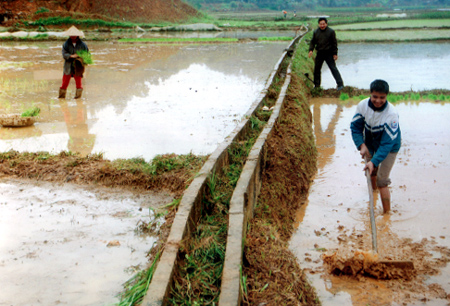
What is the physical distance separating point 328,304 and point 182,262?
40.8 inches

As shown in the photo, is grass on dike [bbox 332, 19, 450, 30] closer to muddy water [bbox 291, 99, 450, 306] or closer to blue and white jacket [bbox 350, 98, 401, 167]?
muddy water [bbox 291, 99, 450, 306]

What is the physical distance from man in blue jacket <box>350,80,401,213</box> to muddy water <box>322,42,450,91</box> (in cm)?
741

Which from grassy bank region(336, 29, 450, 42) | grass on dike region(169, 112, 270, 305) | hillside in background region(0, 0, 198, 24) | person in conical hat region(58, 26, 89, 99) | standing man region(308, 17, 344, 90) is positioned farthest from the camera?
hillside in background region(0, 0, 198, 24)

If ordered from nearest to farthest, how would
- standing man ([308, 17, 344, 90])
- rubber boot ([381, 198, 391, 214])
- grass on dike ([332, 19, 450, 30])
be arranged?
1. rubber boot ([381, 198, 391, 214])
2. standing man ([308, 17, 344, 90])
3. grass on dike ([332, 19, 450, 30])

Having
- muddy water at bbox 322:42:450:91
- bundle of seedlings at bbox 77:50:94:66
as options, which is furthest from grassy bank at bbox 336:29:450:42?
bundle of seedlings at bbox 77:50:94:66

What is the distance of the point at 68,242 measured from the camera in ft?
12.8

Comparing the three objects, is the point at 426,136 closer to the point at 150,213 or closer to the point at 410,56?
the point at 150,213

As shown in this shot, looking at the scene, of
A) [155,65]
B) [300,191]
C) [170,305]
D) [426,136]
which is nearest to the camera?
[170,305]

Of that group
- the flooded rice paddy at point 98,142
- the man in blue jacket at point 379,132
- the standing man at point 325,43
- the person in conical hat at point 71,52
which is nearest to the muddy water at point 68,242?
the flooded rice paddy at point 98,142

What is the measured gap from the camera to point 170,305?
2840 millimetres

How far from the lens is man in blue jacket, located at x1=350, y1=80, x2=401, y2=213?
14.3 feet

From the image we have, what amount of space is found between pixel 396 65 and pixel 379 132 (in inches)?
493

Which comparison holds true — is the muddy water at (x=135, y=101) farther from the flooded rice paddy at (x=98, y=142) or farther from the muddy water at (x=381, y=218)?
the muddy water at (x=381, y=218)

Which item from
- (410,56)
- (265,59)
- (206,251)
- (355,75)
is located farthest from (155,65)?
(206,251)
